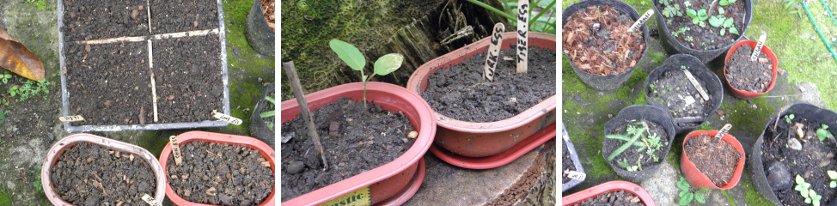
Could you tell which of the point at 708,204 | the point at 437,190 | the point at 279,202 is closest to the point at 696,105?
the point at 708,204

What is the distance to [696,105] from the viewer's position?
219cm

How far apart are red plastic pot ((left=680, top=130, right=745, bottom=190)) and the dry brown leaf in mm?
1808

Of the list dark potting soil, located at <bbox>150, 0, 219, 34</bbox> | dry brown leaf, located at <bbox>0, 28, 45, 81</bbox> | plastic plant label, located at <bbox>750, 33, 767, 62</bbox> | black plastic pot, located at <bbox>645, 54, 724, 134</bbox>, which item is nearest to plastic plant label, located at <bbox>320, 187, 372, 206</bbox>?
dark potting soil, located at <bbox>150, 0, 219, 34</bbox>

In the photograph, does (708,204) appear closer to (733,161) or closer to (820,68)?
(733,161)

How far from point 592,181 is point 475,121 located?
0.56 m

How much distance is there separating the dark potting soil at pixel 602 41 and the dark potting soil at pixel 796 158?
530 millimetres

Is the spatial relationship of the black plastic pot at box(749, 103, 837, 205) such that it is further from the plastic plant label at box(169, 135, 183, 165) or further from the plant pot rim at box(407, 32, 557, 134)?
the plastic plant label at box(169, 135, 183, 165)

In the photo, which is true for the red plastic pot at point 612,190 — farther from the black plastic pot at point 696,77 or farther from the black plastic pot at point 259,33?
the black plastic pot at point 259,33

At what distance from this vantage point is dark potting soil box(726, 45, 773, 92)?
7.43 ft

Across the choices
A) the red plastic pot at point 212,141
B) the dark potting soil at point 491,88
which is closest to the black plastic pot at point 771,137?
the dark potting soil at point 491,88

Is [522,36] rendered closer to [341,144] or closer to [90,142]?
[341,144]

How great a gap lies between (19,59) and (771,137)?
221 centimetres

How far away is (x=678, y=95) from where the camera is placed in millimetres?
2186

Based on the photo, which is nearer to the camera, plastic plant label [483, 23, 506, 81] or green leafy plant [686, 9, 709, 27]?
plastic plant label [483, 23, 506, 81]
